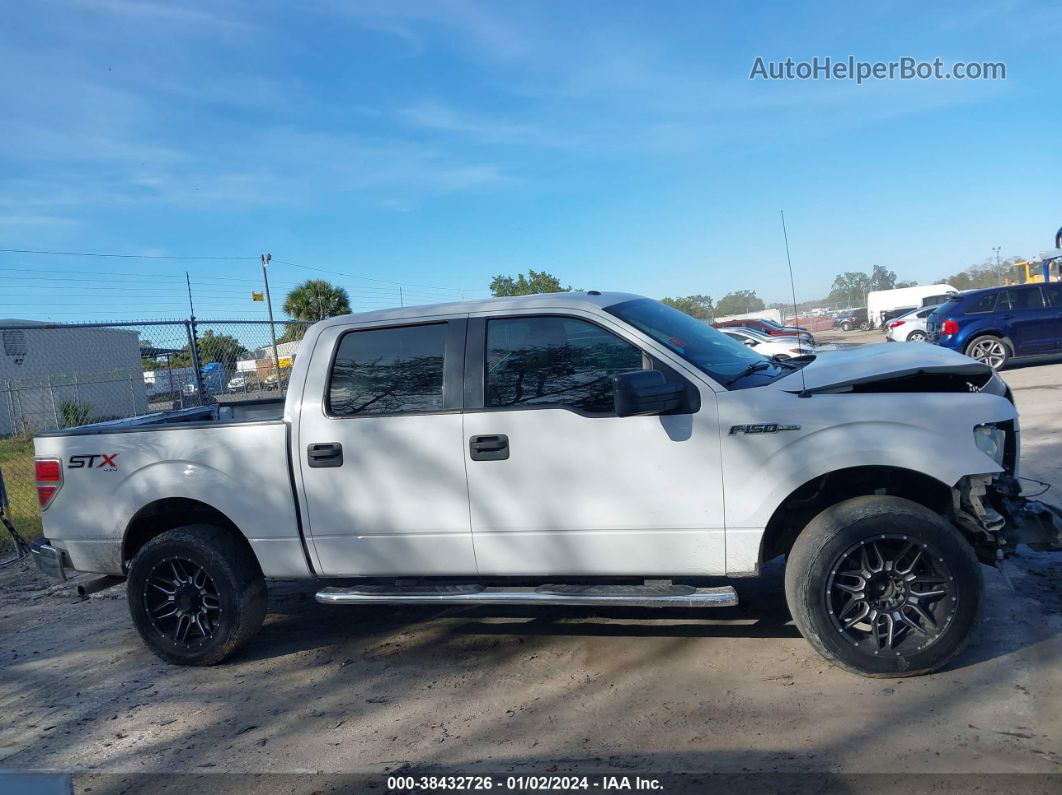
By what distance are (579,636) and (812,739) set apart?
1.67 meters

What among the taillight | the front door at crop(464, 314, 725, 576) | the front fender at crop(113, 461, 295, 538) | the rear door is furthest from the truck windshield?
the rear door

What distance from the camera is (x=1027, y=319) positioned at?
50.1 ft

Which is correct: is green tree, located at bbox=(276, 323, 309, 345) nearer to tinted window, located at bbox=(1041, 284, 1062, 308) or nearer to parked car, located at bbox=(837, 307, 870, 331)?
tinted window, located at bbox=(1041, 284, 1062, 308)

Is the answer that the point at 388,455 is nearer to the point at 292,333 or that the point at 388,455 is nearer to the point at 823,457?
the point at 823,457

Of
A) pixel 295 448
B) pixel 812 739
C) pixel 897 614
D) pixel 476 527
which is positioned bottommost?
pixel 812 739

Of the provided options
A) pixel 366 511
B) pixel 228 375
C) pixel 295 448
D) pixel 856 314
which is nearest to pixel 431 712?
pixel 366 511

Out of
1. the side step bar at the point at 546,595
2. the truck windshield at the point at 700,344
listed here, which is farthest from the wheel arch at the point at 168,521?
the truck windshield at the point at 700,344

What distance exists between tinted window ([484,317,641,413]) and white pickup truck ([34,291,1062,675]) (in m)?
0.01

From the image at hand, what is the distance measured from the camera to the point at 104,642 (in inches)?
217

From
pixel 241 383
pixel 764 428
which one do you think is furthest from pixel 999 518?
pixel 241 383

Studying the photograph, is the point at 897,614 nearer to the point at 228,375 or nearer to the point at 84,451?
the point at 84,451

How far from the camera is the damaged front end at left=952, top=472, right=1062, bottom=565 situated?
12.5 feet

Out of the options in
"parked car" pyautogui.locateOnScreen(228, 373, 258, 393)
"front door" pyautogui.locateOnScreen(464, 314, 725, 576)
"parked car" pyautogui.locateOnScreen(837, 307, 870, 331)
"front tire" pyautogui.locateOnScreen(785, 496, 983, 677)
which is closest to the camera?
"front tire" pyautogui.locateOnScreen(785, 496, 983, 677)

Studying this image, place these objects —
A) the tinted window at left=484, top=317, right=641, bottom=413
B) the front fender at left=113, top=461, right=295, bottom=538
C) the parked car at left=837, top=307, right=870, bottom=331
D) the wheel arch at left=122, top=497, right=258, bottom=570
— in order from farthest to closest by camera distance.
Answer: the parked car at left=837, top=307, right=870, bottom=331 → the wheel arch at left=122, top=497, right=258, bottom=570 → the front fender at left=113, top=461, right=295, bottom=538 → the tinted window at left=484, top=317, right=641, bottom=413
